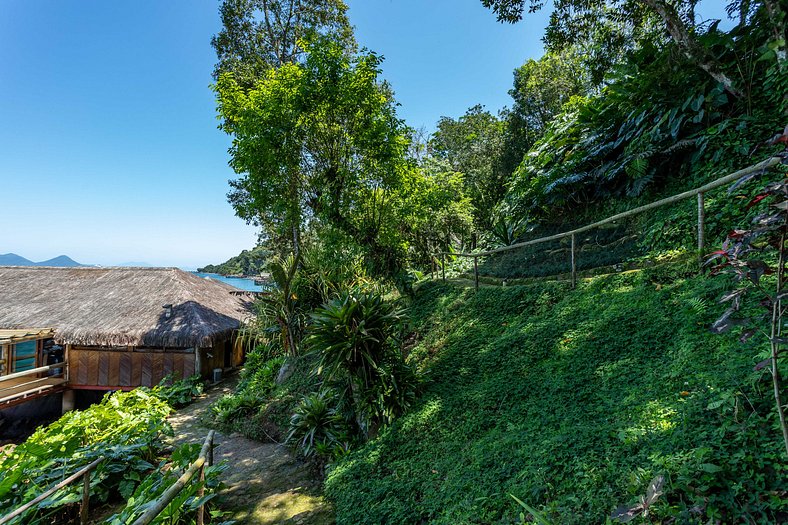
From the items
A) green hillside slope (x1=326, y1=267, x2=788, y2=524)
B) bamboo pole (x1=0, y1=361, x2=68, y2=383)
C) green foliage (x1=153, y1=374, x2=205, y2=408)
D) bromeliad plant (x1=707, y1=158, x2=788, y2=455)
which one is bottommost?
green foliage (x1=153, y1=374, x2=205, y2=408)

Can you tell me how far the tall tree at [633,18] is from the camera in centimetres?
570

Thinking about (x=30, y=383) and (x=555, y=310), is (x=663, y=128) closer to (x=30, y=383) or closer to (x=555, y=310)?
(x=555, y=310)

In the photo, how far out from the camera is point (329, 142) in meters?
7.72

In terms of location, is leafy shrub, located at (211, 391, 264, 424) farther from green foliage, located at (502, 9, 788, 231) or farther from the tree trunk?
the tree trunk

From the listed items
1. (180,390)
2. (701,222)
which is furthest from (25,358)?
(701,222)

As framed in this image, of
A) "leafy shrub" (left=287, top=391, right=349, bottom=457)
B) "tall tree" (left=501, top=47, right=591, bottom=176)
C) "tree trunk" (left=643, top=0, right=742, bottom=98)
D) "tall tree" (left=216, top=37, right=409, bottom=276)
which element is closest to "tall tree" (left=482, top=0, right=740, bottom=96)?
"tree trunk" (left=643, top=0, right=742, bottom=98)

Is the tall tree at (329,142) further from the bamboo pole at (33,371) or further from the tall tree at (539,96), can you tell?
the bamboo pole at (33,371)

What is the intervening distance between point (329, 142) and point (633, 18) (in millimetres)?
7182

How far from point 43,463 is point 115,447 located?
74 cm

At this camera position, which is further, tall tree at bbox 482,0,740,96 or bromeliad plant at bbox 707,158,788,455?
tall tree at bbox 482,0,740,96

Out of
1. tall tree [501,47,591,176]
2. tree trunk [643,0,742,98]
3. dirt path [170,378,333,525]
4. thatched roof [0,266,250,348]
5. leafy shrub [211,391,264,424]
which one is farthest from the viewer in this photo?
tall tree [501,47,591,176]

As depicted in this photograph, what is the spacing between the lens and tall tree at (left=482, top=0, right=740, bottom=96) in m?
5.70

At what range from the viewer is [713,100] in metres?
5.91

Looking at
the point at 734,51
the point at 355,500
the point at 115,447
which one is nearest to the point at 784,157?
the point at 355,500
